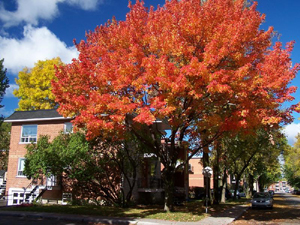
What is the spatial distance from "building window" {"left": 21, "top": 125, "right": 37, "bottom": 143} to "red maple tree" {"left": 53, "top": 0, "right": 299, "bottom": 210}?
12108mm

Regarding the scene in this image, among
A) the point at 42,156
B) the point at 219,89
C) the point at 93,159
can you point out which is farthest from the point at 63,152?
the point at 219,89

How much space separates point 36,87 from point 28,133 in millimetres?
14945

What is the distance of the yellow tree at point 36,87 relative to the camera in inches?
1540

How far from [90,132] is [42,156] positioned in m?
5.27

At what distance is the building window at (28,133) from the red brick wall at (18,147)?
38 cm

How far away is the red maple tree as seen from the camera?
41.8 ft

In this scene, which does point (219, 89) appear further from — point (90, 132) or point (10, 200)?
point (10, 200)

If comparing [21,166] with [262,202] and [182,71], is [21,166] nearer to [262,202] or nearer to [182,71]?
[182,71]

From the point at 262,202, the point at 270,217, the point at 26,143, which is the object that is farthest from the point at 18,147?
the point at 262,202

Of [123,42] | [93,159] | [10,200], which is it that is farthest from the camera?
[10,200]

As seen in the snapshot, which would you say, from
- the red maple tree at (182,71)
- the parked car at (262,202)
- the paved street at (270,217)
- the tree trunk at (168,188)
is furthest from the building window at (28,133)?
the parked car at (262,202)

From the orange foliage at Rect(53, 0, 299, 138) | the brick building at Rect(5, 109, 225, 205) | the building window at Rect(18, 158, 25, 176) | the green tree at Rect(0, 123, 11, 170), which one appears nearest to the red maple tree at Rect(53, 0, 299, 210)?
the orange foliage at Rect(53, 0, 299, 138)

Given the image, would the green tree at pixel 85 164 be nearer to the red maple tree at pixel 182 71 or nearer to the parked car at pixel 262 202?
the red maple tree at pixel 182 71

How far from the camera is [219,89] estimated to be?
12.0 m
